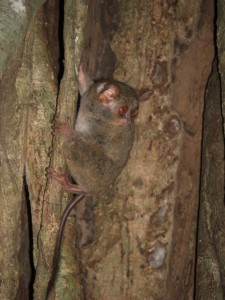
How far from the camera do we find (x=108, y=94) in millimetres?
4449

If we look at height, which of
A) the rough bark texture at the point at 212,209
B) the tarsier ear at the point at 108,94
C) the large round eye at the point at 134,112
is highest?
the tarsier ear at the point at 108,94

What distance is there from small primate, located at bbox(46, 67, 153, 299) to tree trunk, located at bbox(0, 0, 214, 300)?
0.42ft

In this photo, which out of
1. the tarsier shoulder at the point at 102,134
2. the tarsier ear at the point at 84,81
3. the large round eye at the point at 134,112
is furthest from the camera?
the tarsier ear at the point at 84,81

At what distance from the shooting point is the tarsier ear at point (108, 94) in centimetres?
432

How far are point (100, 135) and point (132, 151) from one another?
34cm

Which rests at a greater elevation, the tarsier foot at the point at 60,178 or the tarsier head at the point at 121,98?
the tarsier head at the point at 121,98

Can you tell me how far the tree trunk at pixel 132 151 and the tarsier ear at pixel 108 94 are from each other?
10.0 inches

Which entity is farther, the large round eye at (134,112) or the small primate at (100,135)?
the large round eye at (134,112)

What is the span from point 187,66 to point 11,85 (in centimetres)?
181

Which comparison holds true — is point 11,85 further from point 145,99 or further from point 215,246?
point 215,246

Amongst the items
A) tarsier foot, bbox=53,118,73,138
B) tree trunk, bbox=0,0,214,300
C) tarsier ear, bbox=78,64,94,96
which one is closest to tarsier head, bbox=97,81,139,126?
tree trunk, bbox=0,0,214,300

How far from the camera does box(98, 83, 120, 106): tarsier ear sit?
4.32 metres

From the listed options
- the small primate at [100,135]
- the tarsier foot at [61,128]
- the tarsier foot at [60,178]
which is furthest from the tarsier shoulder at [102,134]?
the tarsier foot at [60,178]

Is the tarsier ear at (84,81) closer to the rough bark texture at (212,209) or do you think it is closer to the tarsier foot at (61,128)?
the tarsier foot at (61,128)
